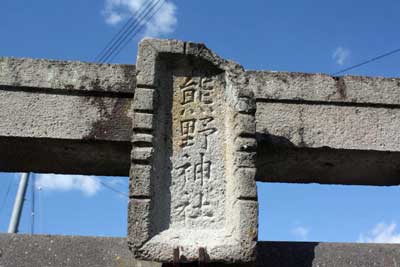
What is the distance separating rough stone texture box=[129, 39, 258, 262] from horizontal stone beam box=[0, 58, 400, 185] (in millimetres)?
277

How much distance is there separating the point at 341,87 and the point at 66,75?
161 centimetres

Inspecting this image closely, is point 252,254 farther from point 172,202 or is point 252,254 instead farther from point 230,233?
point 172,202

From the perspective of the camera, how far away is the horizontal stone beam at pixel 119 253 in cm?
295

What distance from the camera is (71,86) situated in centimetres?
316

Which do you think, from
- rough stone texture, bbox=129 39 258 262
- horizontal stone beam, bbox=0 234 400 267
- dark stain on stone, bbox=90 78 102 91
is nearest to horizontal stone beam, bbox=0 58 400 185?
dark stain on stone, bbox=90 78 102 91

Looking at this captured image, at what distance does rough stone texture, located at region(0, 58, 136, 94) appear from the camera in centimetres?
315

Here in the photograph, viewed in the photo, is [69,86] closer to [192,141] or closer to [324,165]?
[192,141]

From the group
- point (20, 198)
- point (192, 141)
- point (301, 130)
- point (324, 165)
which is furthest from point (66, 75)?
point (20, 198)

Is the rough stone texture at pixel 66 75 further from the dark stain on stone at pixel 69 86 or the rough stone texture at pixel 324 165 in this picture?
the rough stone texture at pixel 324 165

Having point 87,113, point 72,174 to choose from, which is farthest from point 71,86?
point 72,174

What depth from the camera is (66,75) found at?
3.17 meters

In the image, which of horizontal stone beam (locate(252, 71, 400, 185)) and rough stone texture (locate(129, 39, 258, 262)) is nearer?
rough stone texture (locate(129, 39, 258, 262))

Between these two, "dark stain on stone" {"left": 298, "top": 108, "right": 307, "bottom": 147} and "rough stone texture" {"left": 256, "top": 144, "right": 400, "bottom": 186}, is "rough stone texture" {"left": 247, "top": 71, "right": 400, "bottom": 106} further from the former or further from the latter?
"rough stone texture" {"left": 256, "top": 144, "right": 400, "bottom": 186}

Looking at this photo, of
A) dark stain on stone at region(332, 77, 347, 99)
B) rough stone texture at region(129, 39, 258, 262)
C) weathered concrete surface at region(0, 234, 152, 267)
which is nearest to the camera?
rough stone texture at region(129, 39, 258, 262)
